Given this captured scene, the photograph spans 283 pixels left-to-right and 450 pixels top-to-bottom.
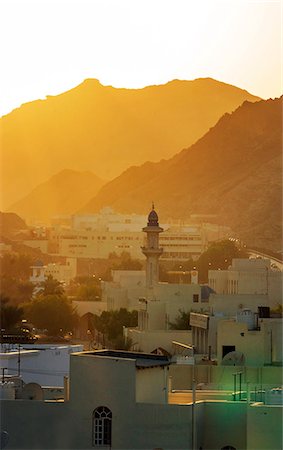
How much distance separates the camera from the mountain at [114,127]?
164 m

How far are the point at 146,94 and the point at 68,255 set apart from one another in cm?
6920

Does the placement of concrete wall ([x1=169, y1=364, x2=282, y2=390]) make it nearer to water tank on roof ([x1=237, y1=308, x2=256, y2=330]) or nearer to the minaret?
water tank on roof ([x1=237, y1=308, x2=256, y2=330])

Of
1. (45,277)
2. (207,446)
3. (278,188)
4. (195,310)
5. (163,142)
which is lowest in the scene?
(207,446)

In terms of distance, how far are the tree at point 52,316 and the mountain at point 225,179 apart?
6416 cm

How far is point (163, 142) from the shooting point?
567 ft

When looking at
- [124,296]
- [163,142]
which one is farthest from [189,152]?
[124,296]

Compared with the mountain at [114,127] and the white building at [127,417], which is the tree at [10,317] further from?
the mountain at [114,127]

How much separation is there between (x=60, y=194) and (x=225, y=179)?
31.2m

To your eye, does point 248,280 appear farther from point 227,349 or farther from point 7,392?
point 7,392

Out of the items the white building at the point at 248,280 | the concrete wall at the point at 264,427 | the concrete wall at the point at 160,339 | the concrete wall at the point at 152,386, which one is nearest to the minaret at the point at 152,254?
the white building at the point at 248,280

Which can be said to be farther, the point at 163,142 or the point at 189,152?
the point at 163,142

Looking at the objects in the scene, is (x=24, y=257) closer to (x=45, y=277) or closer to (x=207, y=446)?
(x=45, y=277)

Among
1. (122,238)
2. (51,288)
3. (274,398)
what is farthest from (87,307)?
(122,238)

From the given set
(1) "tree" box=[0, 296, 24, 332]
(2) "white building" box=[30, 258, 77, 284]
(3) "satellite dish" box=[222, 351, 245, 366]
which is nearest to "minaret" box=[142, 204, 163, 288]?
(1) "tree" box=[0, 296, 24, 332]
